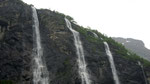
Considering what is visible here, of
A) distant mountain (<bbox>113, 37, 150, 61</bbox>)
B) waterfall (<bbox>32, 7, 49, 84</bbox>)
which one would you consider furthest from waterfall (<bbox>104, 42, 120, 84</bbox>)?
distant mountain (<bbox>113, 37, 150, 61</bbox>)

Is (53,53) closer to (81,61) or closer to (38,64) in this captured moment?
(38,64)

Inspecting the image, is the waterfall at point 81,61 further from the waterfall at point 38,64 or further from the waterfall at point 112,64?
the waterfall at point 112,64

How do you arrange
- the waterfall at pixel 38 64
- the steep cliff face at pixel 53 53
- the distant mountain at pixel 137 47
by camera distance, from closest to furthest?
the waterfall at pixel 38 64 < the steep cliff face at pixel 53 53 < the distant mountain at pixel 137 47

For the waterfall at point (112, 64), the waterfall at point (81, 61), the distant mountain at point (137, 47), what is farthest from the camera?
the distant mountain at point (137, 47)

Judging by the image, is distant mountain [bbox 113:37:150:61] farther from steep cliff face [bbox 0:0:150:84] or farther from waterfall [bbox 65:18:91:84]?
waterfall [bbox 65:18:91:84]

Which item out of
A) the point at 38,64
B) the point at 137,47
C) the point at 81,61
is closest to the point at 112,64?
the point at 81,61

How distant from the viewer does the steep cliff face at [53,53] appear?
1081 inches

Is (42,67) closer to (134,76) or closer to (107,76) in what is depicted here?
(107,76)

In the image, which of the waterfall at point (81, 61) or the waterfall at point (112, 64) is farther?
the waterfall at point (112, 64)

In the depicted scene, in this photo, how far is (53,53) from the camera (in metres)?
30.8

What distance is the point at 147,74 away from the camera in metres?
34.6

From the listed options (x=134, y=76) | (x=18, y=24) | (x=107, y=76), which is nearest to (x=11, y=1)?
(x=18, y=24)

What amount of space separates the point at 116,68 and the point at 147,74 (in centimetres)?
547

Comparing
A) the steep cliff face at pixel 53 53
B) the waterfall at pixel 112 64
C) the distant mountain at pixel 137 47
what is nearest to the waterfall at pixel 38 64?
the steep cliff face at pixel 53 53
